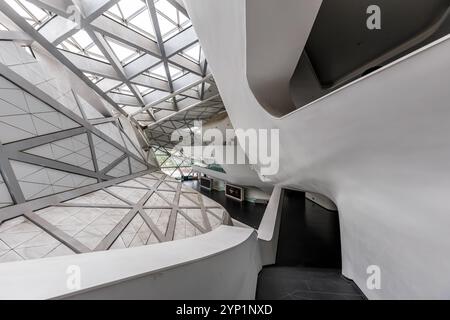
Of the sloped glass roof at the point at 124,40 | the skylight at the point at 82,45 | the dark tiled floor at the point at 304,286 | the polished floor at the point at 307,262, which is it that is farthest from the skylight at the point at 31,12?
the polished floor at the point at 307,262

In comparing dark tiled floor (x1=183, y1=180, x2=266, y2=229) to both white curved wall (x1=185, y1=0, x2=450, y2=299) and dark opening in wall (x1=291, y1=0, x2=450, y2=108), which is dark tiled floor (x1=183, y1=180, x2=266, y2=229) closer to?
white curved wall (x1=185, y1=0, x2=450, y2=299)

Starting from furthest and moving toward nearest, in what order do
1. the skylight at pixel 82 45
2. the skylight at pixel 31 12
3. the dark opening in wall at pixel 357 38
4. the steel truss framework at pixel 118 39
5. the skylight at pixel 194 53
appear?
the skylight at pixel 194 53 → the skylight at pixel 82 45 → the skylight at pixel 31 12 → the steel truss framework at pixel 118 39 → the dark opening in wall at pixel 357 38

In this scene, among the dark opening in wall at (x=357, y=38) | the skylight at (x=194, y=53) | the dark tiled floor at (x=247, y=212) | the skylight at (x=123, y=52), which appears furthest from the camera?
the dark tiled floor at (x=247, y=212)

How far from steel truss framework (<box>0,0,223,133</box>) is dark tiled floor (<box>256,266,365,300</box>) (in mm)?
10067

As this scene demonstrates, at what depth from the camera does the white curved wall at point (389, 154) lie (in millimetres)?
1808

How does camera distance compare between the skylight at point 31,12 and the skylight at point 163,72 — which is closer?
the skylight at point 31,12

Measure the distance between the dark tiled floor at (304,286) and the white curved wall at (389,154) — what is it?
0.36 metres

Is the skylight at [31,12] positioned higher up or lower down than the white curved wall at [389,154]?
higher up

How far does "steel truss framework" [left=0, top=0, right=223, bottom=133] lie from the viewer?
20.0ft

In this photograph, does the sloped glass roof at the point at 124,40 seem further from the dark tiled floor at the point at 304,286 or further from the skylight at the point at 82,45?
the dark tiled floor at the point at 304,286

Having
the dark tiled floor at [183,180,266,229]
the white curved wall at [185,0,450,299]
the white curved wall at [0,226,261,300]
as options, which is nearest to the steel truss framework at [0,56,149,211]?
the white curved wall at [0,226,261,300]

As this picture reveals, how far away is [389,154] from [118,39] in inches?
406

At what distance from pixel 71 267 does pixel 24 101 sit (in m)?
5.57
